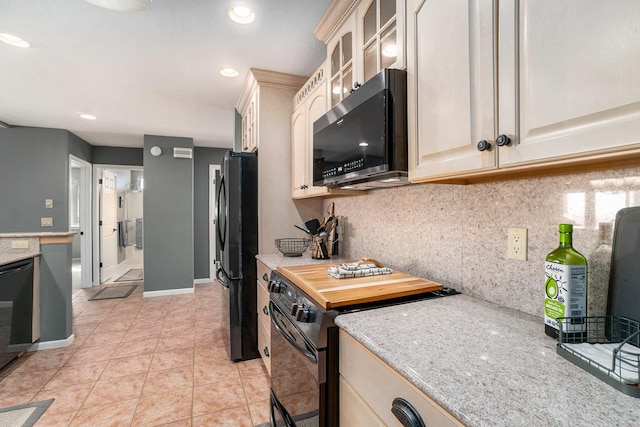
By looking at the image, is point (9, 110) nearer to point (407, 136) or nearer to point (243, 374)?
point (243, 374)

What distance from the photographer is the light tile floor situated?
189 cm

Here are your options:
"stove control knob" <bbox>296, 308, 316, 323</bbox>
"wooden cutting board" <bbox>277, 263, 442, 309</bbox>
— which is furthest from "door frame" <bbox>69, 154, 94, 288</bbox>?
"stove control knob" <bbox>296, 308, 316, 323</bbox>

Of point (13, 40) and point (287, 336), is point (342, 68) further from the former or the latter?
point (13, 40)

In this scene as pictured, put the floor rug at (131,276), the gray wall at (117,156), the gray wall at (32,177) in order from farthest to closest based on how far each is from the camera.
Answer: the floor rug at (131,276)
the gray wall at (117,156)
the gray wall at (32,177)

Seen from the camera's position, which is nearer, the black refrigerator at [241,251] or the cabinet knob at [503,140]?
the cabinet knob at [503,140]

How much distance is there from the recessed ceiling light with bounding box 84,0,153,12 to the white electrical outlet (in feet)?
7.02

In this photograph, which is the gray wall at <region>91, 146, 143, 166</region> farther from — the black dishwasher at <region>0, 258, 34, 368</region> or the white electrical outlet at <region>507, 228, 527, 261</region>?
the white electrical outlet at <region>507, 228, 527, 261</region>

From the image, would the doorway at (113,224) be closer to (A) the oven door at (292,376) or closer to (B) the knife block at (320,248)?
(B) the knife block at (320,248)

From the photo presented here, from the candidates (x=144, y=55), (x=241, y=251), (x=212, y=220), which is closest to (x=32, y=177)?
(x=212, y=220)

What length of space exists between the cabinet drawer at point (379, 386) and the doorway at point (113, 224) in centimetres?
514

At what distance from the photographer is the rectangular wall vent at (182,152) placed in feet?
15.3

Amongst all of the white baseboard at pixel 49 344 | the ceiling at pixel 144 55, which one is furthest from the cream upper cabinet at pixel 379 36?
the white baseboard at pixel 49 344

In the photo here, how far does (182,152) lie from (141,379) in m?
3.35

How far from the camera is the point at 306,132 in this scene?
2371 mm
